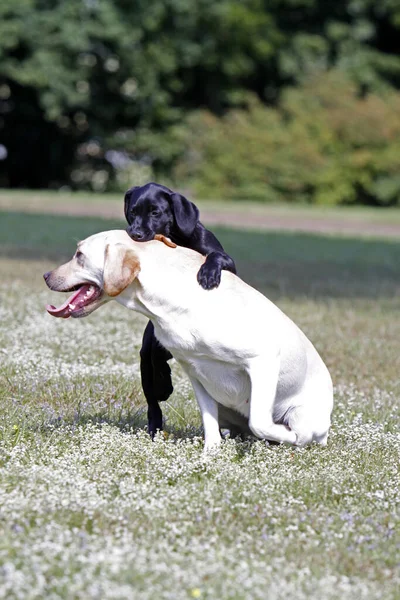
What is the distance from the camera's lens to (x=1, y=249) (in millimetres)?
16297

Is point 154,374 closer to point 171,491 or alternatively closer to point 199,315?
point 199,315

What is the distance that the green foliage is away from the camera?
116 ft

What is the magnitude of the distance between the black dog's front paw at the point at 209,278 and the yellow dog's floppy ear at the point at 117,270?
0.34 metres

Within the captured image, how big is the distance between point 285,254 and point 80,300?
12.8 m

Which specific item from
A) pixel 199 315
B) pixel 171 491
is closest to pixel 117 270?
pixel 199 315

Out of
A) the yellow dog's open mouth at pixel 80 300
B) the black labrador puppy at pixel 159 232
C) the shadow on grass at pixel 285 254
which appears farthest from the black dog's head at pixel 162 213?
the shadow on grass at pixel 285 254

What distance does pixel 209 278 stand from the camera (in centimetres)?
499

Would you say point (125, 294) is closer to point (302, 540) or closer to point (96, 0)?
point (302, 540)

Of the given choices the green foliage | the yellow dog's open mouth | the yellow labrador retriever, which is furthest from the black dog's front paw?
the green foliage

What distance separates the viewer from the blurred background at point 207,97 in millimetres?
35938

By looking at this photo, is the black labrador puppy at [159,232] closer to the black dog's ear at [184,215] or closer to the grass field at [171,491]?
the black dog's ear at [184,215]

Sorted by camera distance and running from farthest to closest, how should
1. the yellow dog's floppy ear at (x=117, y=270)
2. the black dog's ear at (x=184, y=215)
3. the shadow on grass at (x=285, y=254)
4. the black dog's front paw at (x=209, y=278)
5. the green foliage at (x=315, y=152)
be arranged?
the green foliage at (x=315, y=152) → the shadow on grass at (x=285, y=254) → the black dog's ear at (x=184, y=215) → the black dog's front paw at (x=209, y=278) → the yellow dog's floppy ear at (x=117, y=270)

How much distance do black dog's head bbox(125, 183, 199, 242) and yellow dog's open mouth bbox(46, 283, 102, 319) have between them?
0.75 m

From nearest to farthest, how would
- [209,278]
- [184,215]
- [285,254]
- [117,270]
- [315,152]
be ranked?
[117,270], [209,278], [184,215], [285,254], [315,152]
